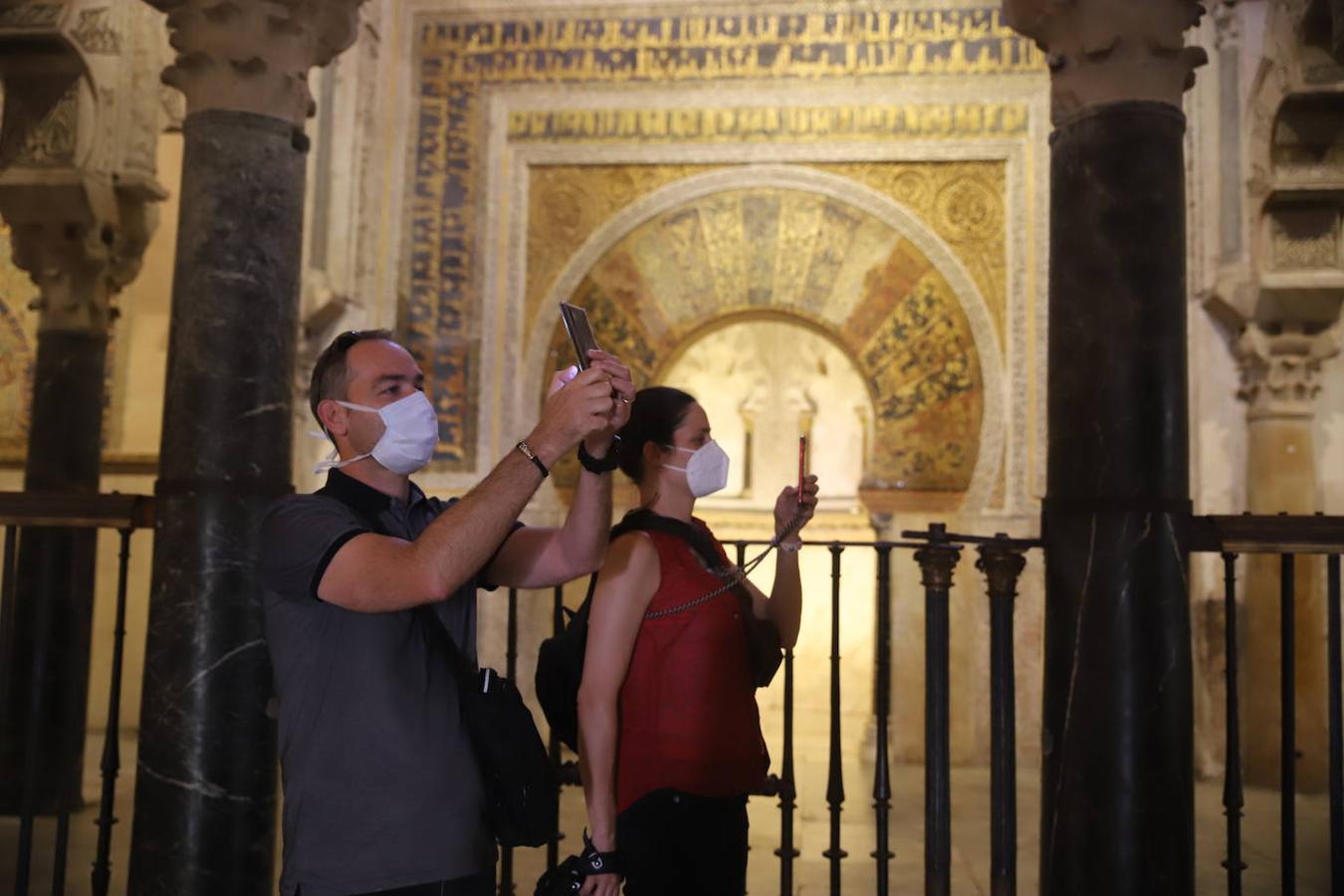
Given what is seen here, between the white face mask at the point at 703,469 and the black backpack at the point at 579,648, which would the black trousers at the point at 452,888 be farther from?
the white face mask at the point at 703,469

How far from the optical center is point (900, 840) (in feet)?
16.9

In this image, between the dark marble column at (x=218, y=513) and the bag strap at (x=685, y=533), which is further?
the dark marble column at (x=218, y=513)

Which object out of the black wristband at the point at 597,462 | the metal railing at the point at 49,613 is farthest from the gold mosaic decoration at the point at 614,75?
the black wristband at the point at 597,462

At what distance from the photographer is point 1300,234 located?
20.8 feet

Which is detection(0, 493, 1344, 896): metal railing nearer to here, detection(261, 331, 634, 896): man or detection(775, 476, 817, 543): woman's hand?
detection(775, 476, 817, 543): woman's hand

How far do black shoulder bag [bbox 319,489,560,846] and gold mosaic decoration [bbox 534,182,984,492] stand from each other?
19.6 ft

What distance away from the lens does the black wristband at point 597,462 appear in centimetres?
175

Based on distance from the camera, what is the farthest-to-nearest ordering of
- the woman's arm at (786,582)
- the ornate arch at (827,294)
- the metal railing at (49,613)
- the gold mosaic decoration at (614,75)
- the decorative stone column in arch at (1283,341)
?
1. the gold mosaic decoration at (614,75)
2. the ornate arch at (827,294)
3. the decorative stone column in arch at (1283,341)
4. the metal railing at (49,613)
5. the woman's arm at (786,582)

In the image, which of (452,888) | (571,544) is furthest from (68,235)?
(452,888)

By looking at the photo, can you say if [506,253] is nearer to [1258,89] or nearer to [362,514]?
[1258,89]

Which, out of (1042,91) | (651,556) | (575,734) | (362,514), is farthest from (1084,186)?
(1042,91)

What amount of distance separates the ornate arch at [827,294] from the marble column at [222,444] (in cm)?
438

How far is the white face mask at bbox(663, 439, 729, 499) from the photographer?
2170 millimetres

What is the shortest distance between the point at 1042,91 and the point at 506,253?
3.96m
